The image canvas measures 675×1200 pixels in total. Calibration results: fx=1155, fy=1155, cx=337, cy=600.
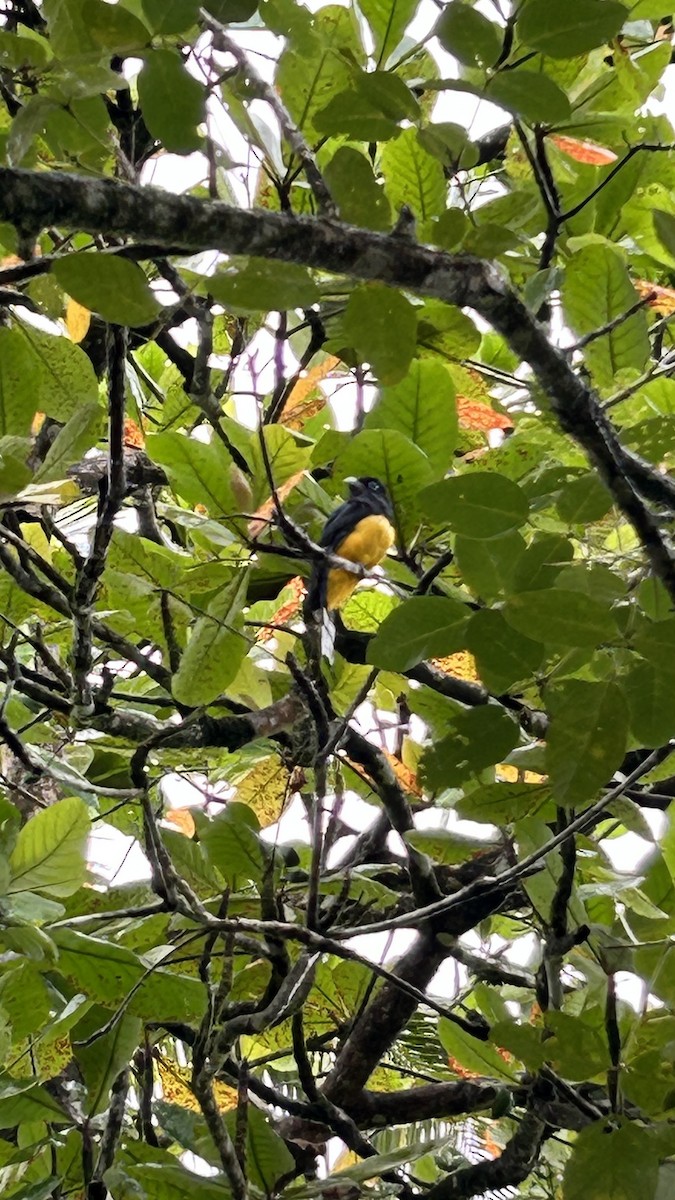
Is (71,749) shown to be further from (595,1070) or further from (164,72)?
(164,72)

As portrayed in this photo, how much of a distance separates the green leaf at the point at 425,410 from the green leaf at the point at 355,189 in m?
0.37

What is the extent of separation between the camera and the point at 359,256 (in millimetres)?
843

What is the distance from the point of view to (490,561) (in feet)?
3.30

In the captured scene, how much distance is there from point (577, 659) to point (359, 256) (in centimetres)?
42

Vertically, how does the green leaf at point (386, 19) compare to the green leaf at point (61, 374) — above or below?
above

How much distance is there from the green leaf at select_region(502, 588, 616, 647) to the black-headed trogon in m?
0.45

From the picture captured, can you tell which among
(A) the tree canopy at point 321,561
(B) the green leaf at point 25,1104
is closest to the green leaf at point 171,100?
(A) the tree canopy at point 321,561

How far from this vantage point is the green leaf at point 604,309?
1192 mm

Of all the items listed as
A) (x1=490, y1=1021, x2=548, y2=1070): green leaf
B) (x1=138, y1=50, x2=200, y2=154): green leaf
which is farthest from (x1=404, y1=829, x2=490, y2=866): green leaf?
(x1=138, y1=50, x2=200, y2=154): green leaf

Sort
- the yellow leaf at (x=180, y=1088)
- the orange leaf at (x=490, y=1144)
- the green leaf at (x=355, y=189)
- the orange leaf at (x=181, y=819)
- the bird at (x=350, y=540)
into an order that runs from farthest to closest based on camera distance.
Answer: the orange leaf at (x=490, y=1144) → the orange leaf at (x=181, y=819) → the yellow leaf at (x=180, y=1088) → the bird at (x=350, y=540) → the green leaf at (x=355, y=189)

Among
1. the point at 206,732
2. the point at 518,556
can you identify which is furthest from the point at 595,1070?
the point at 206,732

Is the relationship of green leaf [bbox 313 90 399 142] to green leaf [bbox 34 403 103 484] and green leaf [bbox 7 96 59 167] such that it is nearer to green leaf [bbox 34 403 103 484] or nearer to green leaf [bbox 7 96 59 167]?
green leaf [bbox 7 96 59 167]

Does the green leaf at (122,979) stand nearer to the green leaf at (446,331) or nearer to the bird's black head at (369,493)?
the bird's black head at (369,493)

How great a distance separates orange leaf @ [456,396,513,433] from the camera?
150 centimetres
